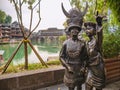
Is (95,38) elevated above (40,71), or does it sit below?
above

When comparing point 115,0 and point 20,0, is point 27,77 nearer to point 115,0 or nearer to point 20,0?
point 20,0

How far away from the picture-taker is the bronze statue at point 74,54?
11.2ft

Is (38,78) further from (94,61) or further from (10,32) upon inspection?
(10,32)

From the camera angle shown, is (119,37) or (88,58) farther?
(119,37)

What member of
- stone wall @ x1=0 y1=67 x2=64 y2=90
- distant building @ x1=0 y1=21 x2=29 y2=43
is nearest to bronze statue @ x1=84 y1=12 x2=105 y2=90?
stone wall @ x1=0 y1=67 x2=64 y2=90

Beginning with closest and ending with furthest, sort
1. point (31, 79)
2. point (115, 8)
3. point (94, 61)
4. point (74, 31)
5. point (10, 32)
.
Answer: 1. point (74, 31)
2. point (94, 61)
3. point (31, 79)
4. point (115, 8)
5. point (10, 32)

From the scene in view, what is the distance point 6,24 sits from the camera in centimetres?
4147

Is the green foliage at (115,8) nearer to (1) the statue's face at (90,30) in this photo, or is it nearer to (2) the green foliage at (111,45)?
(2) the green foliage at (111,45)

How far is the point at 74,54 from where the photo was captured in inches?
135

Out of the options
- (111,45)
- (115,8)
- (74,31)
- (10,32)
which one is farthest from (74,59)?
(10,32)

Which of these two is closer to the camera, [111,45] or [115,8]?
[111,45]

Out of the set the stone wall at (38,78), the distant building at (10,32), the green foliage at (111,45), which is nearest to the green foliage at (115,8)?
the green foliage at (111,45)

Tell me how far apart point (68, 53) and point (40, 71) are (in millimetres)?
2148

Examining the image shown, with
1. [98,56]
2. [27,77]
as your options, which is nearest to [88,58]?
[98,56]
